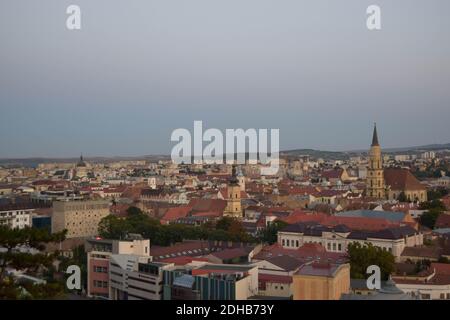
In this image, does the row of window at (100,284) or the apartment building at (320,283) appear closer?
the apartment building at (320,283)

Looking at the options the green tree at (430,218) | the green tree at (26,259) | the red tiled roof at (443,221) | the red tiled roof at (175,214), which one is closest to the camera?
the green tree at (26,259)

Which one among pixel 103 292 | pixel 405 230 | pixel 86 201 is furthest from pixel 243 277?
pixel 86 201

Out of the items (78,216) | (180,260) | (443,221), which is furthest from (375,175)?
(180,260)

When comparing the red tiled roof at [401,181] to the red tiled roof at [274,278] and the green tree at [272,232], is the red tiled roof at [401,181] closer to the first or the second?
the green tree at [272,232]

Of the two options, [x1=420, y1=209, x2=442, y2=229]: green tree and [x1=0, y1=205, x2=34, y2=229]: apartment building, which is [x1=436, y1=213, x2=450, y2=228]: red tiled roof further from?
[x1=0, y1=205, x2=34, y2=229]: apartment building

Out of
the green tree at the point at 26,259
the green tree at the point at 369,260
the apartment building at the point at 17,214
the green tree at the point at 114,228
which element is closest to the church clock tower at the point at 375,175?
the green tree at the point at 114,228

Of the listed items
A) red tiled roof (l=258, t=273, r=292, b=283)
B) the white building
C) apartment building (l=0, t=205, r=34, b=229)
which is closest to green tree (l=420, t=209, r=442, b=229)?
the white building

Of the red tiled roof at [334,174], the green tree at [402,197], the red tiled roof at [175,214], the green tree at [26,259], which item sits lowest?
the red tiled roof at [175,214]
